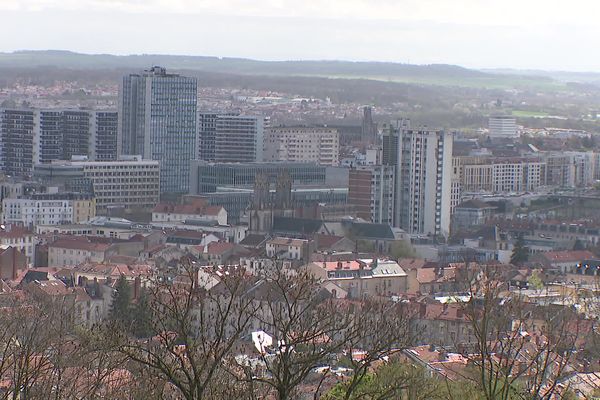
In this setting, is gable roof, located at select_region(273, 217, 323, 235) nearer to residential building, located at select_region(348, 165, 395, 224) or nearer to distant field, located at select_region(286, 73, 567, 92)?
residential building, located at select_region(348, 165, 395, 224)

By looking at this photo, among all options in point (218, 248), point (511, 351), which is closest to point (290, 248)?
point (218, 248)

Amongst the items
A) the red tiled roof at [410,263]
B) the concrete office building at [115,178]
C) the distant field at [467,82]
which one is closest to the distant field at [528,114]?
the distant field at [467,82]

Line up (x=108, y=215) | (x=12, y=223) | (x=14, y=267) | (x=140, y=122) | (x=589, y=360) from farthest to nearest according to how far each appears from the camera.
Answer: (x=140, y=122) < (x=108, y=215) < (x=12, y=223) < (x=14, y=267) < (x=589, y=360)

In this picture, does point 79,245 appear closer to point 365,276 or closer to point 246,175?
point 365,276

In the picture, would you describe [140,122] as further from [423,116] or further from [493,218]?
[423,116]

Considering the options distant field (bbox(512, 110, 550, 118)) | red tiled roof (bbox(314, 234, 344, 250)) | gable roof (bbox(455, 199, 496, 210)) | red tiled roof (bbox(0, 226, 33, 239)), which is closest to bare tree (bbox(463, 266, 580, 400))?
red tiled roof (bbox(314, 234, 344, 250))

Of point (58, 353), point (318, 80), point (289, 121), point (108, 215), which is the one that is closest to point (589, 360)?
point (58, 353)
